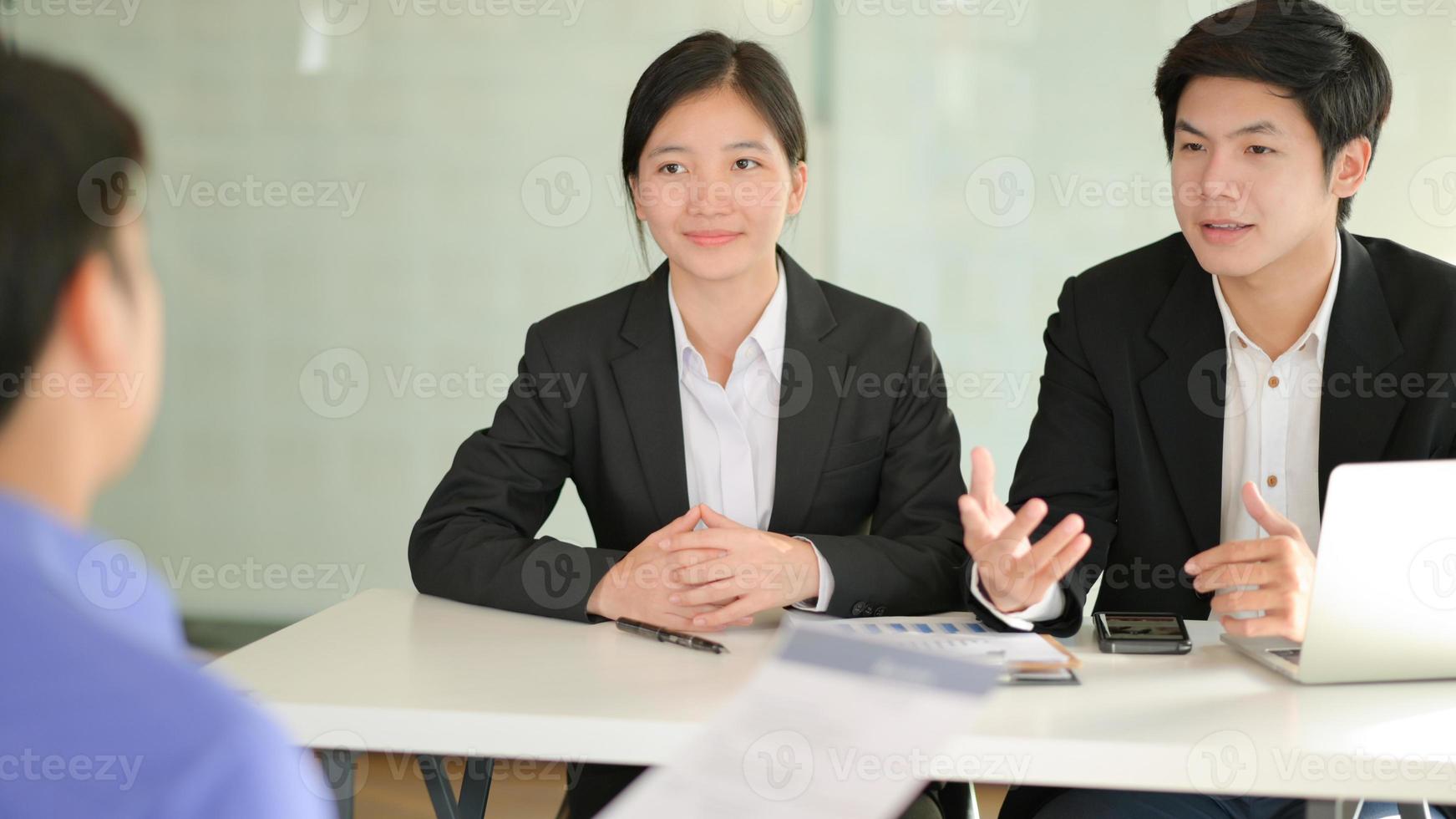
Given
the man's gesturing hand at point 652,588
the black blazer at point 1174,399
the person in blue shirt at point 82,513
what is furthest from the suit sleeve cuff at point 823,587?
the person in blue shirt at point 82,513

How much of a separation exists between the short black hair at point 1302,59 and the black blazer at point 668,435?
0.60 meters

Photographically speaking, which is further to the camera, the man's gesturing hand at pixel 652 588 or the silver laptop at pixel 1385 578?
the man's gesturing hand at pixel 652 588

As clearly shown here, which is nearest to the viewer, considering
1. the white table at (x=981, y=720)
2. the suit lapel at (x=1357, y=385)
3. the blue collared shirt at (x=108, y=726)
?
the blue collared shirt at (x=108, y=726)

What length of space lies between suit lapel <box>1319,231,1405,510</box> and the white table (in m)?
0.43

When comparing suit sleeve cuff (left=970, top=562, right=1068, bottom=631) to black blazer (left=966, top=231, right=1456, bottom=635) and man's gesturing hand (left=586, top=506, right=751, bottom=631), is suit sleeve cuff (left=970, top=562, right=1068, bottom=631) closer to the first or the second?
black blazer (left=966, top=231, right=1456, bottom=635)

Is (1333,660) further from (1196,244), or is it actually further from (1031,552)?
(1196,244)

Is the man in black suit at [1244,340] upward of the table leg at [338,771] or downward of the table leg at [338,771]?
upward

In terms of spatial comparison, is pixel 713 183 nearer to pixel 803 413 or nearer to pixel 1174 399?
pixel 803 413

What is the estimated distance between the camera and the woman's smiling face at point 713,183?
2027 mm

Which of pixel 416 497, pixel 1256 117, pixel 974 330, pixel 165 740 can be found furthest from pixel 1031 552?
pixel 416 497

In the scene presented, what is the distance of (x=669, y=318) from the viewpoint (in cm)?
208

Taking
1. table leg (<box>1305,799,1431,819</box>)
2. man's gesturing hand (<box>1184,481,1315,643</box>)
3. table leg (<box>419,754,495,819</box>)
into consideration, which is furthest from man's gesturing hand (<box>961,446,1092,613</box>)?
table leg (<box>419,754,495,819</box>)

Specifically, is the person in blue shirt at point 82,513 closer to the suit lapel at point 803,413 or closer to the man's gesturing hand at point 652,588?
the man's gesturing hand at point 652,588

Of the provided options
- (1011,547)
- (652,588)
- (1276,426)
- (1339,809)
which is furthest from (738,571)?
(1276,426)
